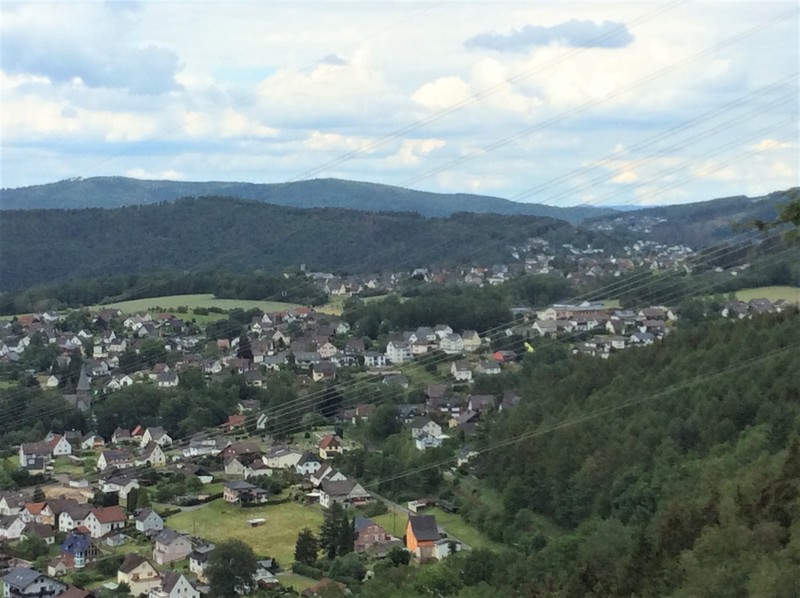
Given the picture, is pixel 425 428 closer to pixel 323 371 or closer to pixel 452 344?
pixel 323 371

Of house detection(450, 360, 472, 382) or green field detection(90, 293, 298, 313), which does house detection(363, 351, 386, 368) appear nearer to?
house detection(450, 360, 472, 382)

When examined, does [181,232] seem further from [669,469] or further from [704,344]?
[669,469]

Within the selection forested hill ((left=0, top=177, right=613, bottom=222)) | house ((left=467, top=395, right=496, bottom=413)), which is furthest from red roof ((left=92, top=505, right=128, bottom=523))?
forested hill ((left=0, top=177, right=613, bottom=222))

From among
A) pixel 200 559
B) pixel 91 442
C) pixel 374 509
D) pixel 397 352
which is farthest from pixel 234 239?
pixel 200 559

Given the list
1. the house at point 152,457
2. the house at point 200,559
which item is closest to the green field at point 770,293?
the house at point 152,457

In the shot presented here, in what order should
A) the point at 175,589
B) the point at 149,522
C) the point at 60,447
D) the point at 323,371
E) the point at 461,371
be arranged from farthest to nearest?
the point at 323,371 → the point at 461,371 → the point at 60,447 → the point at 149,522 → the point at 175,589

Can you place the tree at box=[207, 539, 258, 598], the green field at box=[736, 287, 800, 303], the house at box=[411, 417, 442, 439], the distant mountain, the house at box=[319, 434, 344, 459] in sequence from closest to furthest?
the tree at box=[207, 539, 258, 598], the house at box=[319, 434, 344, 459], the house at box=[411, 417, 442, 439], the green field at box=[736, 287, 800, 303], the distant mountain
